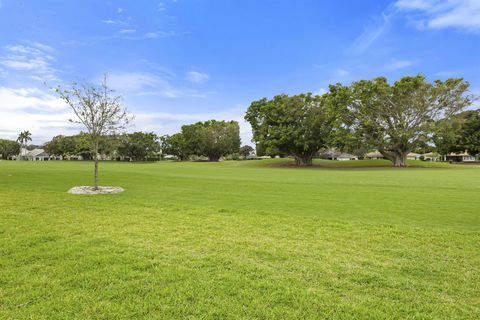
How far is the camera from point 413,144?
44.9 meters

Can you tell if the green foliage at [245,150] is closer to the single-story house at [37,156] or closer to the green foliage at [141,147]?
the green foliage at [141,147]

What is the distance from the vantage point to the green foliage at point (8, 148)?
390ft

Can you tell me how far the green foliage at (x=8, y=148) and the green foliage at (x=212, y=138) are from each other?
259 feet

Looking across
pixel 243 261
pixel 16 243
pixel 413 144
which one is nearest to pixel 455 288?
pixel 243 261

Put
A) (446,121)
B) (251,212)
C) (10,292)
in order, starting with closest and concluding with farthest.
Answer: (10,292) < (251,212) < (446,121)

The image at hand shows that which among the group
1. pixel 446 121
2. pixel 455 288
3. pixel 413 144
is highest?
pixel 446 121

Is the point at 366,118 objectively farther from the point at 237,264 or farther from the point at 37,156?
the point at 37,156

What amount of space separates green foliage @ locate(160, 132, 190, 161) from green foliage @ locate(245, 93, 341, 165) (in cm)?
3876

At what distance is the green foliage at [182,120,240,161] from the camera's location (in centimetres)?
8512

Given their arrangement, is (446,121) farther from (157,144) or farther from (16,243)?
(157,144)

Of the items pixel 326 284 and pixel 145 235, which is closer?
pixel 326 284

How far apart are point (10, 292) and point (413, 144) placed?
1968 inches

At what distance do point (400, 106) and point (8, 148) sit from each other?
135522 mm

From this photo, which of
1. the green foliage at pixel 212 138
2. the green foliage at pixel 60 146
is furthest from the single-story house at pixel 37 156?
the green foliage at pixel 212 138
